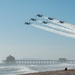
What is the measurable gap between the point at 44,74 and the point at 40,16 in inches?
1565

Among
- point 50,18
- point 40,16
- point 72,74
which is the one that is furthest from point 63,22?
point 72,74

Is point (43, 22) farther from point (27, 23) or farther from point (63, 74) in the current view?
point (63, 74)

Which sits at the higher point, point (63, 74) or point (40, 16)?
point (40, 16)

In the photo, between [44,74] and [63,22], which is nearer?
[44,74]

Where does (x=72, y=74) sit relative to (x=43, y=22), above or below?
below

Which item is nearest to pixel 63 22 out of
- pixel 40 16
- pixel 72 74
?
pixel 40 16

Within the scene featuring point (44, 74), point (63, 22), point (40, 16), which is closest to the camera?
point (44, 74)

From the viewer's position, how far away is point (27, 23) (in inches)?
5030

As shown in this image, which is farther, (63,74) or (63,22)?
(63,22)

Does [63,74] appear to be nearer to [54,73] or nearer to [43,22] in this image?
[54,73]

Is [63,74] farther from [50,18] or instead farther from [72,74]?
[50,18]

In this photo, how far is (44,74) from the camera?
91.0 m

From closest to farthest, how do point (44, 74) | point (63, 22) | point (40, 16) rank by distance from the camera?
point (44, 74)
point (63, 22)
point (40, 16)

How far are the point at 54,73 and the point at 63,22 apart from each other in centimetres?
2739
